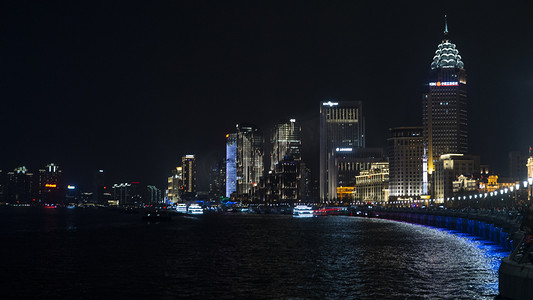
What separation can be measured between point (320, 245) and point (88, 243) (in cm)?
3661

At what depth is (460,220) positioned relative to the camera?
14788 cm

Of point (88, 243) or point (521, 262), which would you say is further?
point (88, 243)

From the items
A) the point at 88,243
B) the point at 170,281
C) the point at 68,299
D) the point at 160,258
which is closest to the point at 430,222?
the point at 88,243

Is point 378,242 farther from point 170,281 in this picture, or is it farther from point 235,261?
point 170,281

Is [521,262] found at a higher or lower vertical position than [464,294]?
higher

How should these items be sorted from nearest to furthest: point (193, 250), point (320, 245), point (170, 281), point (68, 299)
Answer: point (68, 299) < point (170, 281) < point (193, 250) < point (320, 245)

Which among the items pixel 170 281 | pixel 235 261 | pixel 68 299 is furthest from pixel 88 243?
pixel 68 299

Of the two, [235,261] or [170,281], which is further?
[235,261]

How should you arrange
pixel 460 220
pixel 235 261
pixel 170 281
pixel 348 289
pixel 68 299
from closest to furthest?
pixel 68 299, pixel 348 289, pixel 170 281, pixel 235 261, pixel 460 220

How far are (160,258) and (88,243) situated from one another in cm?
3225

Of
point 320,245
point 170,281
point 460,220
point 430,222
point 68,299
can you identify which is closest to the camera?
point 68,299

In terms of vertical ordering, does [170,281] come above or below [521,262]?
below

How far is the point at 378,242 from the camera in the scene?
110562 millimetres

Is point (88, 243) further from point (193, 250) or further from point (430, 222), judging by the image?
point (430, 222)
